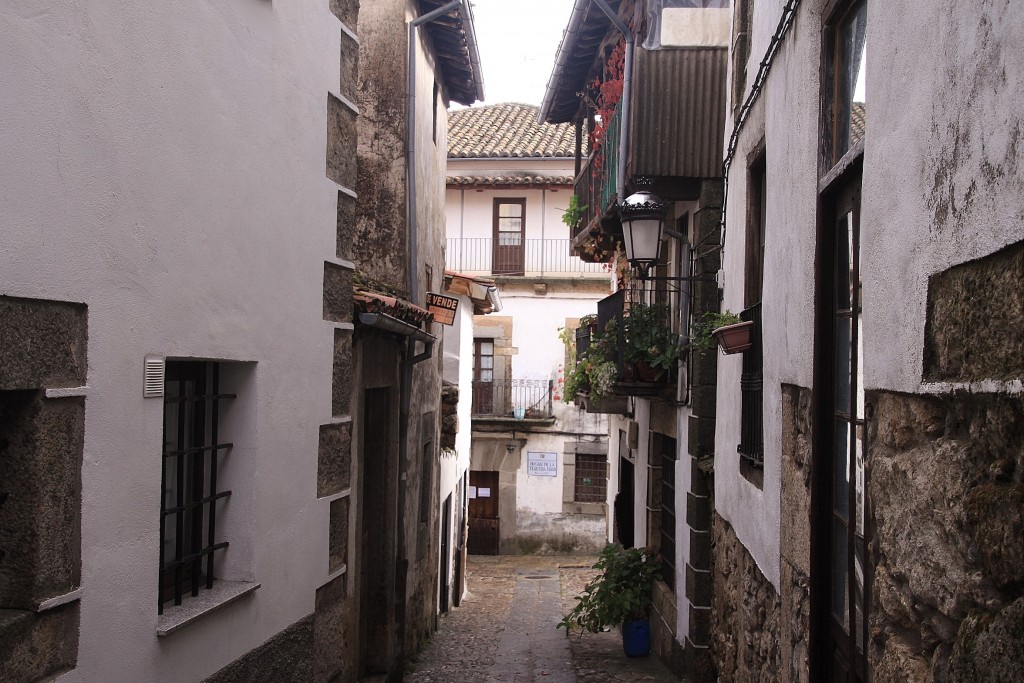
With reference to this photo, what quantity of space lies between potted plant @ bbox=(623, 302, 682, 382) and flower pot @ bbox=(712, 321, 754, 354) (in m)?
3.24

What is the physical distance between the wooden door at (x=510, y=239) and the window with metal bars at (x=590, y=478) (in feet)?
15.7

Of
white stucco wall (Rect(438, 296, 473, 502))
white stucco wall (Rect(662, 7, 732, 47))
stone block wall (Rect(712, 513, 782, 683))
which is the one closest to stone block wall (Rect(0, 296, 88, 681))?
stone block wall (Rect(712, 513, 782, 683))

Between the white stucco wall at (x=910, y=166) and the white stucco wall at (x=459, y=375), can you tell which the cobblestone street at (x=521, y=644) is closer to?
the white stucco wall at (x=459, y=375)

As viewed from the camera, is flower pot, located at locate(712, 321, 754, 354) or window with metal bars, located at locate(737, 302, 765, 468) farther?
flower pot, located at locate(712, 321, 754, 354)

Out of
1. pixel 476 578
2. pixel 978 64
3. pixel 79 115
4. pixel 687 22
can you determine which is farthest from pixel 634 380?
pixel 476 578

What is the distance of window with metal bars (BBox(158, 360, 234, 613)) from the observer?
14.8 ft

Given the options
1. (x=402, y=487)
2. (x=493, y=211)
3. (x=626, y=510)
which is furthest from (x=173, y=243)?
(x=493, y=211)

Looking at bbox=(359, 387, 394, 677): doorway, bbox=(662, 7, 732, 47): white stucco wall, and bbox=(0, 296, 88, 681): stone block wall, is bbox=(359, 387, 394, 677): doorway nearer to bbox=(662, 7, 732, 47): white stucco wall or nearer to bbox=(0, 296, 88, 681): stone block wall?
bbox=(662, 7, 732, 47): white stucco wall

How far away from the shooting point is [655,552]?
11.7 m

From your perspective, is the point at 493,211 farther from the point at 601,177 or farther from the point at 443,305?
the point at 443,305

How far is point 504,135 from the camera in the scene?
85.8 ft

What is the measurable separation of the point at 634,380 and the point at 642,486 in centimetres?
260

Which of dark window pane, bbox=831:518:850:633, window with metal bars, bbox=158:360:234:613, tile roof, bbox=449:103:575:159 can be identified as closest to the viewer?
dark window pane, bbox=831:518:850:633

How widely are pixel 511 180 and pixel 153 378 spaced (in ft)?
69.2
